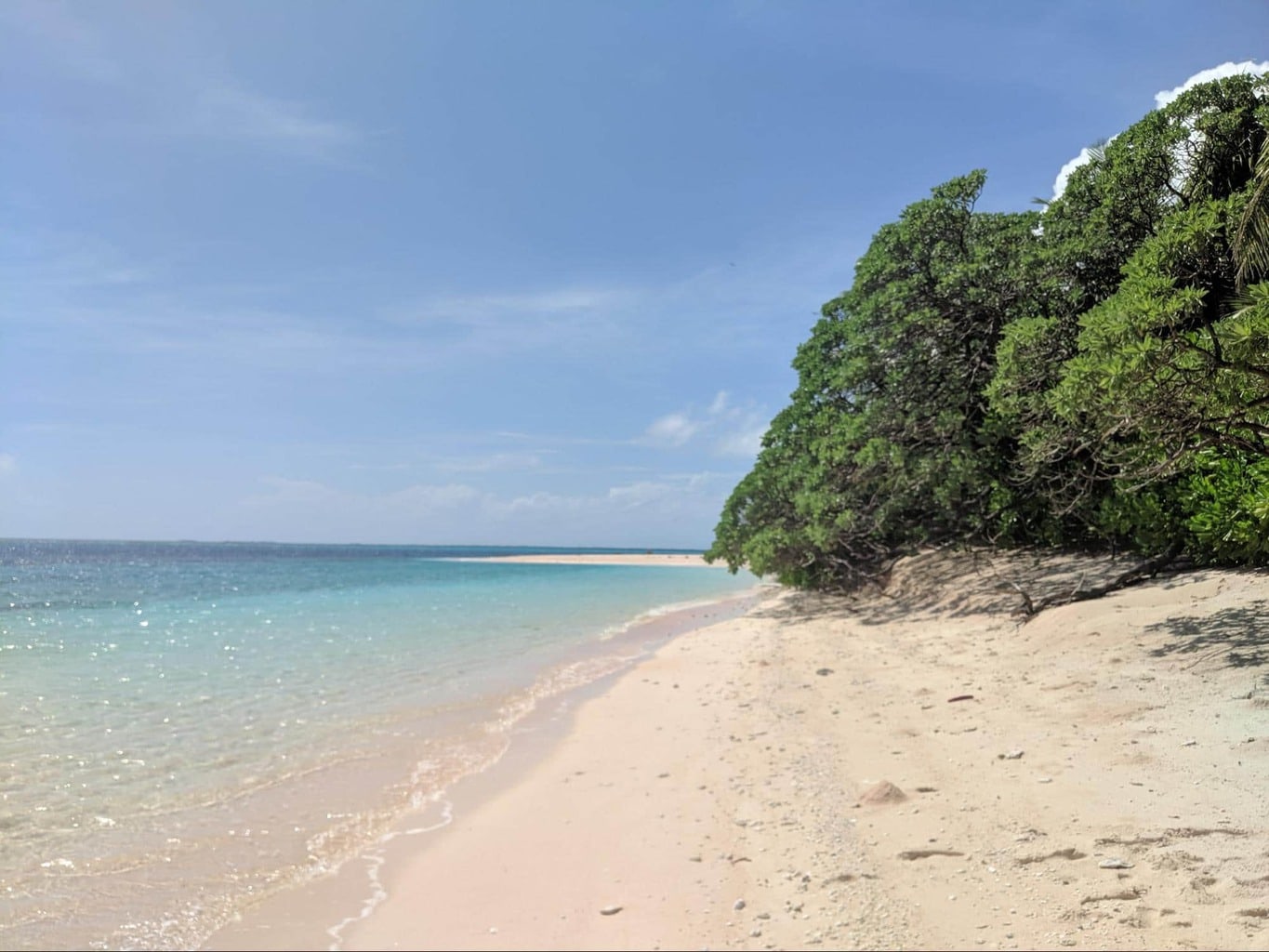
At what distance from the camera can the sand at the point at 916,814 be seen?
11.9ft

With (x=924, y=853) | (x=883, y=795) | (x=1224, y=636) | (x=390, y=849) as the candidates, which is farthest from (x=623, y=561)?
(x=924, y=853)

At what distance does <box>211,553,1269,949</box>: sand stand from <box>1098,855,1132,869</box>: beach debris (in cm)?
2

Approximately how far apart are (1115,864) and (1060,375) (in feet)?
23.9

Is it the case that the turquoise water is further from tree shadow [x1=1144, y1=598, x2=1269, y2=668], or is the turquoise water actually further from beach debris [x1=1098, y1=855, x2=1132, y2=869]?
tree shadow [x1=1144, y1=598, x2=1269, y2=668]

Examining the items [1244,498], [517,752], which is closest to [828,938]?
[517,752]

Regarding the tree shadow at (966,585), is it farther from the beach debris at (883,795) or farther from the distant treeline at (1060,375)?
the beach debris at (883,795)

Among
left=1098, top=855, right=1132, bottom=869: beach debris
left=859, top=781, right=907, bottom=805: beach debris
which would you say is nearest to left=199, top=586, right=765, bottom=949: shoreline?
left=859, top=781, right=907, bottom=805: beach debris

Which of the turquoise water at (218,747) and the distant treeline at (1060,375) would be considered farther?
the distant treeline at (1060,375)

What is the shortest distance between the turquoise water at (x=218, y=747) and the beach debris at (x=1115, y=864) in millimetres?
4854

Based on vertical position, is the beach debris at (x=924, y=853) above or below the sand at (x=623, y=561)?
above

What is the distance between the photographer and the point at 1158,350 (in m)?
6.25

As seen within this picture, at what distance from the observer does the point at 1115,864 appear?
3865 millimetres

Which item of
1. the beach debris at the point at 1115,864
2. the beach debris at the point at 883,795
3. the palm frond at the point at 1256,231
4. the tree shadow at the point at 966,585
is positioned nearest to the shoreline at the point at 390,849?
the beach debris at the point at 883,795

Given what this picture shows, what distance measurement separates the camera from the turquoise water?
478cm
